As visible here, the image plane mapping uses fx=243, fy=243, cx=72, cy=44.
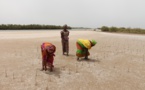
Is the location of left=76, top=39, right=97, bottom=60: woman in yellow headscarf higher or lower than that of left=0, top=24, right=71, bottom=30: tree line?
higher

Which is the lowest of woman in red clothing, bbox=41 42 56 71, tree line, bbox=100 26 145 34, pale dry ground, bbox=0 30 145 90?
pale dry ground, bbox=0 30 145 90

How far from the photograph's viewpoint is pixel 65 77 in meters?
9.98

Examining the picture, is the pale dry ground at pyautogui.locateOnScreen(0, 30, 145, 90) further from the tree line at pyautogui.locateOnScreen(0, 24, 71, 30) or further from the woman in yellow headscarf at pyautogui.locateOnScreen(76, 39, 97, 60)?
the tree line at pyautogui.locateOnScreen(0, 24, 71, 30)

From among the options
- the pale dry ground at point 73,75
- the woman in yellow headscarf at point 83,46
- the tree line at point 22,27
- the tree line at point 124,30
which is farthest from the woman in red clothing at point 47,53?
the tree line at point 22,27

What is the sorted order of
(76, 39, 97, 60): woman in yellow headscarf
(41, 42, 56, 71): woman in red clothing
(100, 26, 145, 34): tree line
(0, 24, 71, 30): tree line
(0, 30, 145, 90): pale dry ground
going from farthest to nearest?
(0, 24, 71, 30): tree line < (100, 26, 145, 34): tree line < (76, 39, 97, 60): woman in yellow headscarf < (41, 42, 56, 71): woman in red clothing < (0, 30, 145, 90): pale dry ground

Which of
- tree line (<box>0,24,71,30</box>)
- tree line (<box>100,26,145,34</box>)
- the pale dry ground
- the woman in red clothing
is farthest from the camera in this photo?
tree line (<box>0,24,71,30</box>)

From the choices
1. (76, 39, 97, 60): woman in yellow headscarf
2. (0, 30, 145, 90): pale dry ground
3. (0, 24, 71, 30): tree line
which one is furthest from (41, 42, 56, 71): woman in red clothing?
(0, 24, 71, 30): tree line

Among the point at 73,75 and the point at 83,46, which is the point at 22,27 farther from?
the point at 73,75

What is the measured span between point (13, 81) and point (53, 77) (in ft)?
5.23

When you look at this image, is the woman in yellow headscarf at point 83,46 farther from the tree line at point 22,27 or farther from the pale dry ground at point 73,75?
the tree line at point 22,27

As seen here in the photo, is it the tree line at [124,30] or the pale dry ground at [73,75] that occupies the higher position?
the tree line at [124,30]

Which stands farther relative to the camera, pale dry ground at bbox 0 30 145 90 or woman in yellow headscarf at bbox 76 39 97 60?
woman in yellow headscarf at bbox 76 39 97 60

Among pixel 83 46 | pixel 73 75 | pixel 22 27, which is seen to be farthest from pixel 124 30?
pixel 73 75

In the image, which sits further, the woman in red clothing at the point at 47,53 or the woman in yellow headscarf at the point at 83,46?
the woman in yellow headscarf at the point at 83,46
